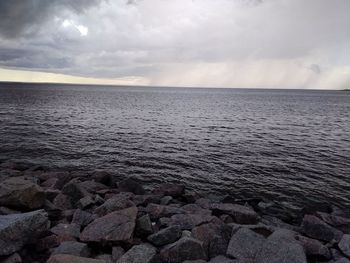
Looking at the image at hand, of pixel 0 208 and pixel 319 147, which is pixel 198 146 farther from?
pixel 0 208

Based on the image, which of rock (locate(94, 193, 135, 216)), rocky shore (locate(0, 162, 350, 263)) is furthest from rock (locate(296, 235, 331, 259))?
rock (locate(94, 193, 135, 216))

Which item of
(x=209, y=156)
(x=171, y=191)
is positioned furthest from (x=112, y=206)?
(x=209, y=156)

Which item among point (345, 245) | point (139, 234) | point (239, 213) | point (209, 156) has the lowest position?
point (209, 156)

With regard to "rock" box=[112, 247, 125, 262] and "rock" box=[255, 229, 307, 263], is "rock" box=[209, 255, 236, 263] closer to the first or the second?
"rock" box=[255, 229, 307, 263]

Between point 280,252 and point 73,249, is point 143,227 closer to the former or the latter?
point 73,249

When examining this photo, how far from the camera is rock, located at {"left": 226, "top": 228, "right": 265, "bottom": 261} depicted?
34.9 feet

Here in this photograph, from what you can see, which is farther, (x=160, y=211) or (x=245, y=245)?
(x=160, y=211)

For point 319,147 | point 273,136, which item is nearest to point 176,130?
point 273,136

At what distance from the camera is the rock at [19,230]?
9633mm

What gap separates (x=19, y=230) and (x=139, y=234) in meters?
4.11

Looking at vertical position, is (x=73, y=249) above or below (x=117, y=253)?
above

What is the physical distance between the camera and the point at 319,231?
1353 centimetres

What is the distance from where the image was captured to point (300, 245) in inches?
433

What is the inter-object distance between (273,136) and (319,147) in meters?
8.74
